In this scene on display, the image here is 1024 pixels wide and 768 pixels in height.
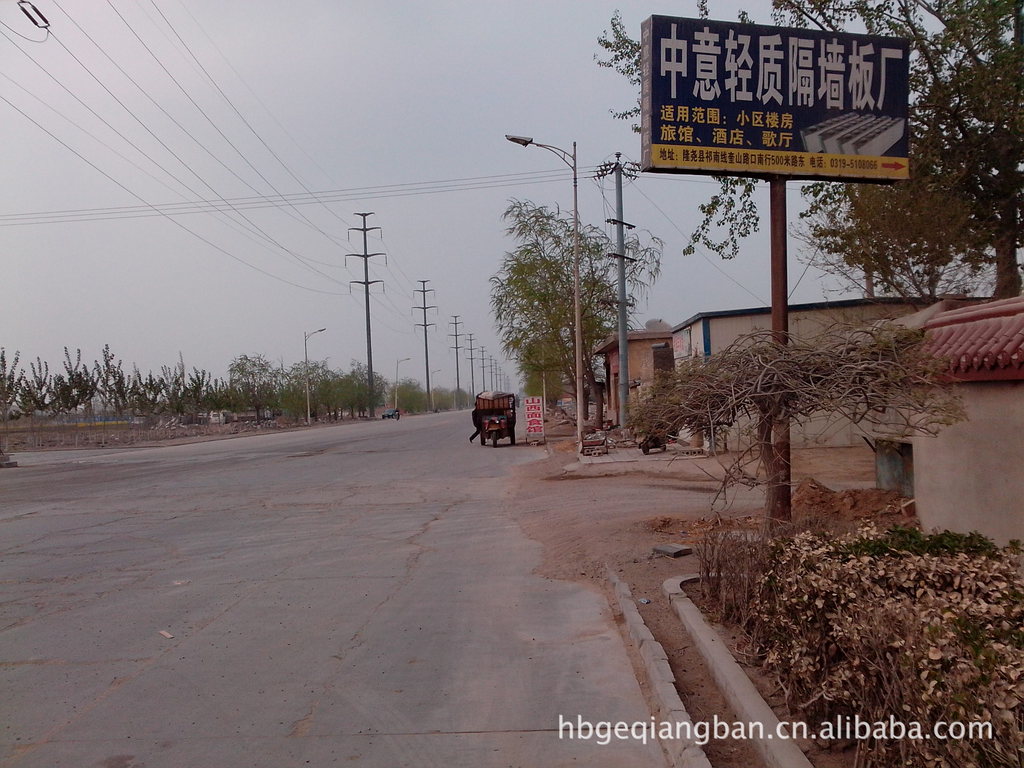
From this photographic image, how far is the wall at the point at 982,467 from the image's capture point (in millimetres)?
6871

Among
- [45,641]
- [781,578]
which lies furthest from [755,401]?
[45,641]

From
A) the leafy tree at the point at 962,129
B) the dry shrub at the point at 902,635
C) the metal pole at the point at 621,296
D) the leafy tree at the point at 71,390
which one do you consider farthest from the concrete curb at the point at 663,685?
the leafy tree at the point at 71,390

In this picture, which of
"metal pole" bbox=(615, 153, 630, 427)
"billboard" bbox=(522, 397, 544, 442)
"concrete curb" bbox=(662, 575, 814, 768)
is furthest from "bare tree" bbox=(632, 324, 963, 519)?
"billboard" bbox=(522, 397, 544, 442)

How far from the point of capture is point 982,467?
7508mm

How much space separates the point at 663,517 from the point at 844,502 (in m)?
2.64

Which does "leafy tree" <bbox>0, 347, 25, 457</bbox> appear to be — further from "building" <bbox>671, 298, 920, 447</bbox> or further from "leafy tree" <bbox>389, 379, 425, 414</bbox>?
"leafy tree" <bbox>389, 379, 425, 414</bbox>

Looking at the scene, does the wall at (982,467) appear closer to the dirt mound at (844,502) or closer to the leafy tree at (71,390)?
the dirt mound at (844,502)

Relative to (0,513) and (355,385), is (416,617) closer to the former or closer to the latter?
(0,513)

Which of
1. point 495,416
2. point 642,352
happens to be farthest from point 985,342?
point 642,352

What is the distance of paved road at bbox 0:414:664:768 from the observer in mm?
4652

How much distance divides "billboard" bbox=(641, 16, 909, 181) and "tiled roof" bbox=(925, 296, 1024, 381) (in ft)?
8.82

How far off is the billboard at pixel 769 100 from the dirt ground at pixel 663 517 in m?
3.85

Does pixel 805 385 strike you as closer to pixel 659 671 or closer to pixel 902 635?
pixel 659 671

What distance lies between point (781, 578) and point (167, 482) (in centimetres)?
1941
